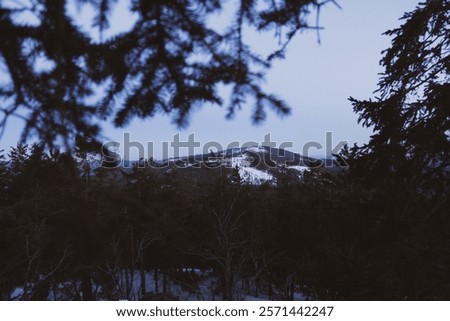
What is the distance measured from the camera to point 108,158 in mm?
2547

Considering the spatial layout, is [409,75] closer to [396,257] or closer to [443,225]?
[443,225]

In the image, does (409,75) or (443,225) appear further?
(409,75)

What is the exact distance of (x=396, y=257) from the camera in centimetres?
702

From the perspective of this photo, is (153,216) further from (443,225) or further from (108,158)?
(443,225)

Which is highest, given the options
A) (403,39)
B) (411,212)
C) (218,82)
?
(403,39)

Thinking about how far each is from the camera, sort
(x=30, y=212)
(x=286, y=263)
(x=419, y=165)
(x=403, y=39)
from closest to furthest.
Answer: (x=419, y=165) → (x=403, y=39) → (x=30, y=212) → (x=286, y=263)

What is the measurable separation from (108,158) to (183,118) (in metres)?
0.61

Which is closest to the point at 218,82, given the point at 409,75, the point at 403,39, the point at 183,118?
the point at 183,118

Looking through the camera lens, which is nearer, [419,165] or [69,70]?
[69,70]

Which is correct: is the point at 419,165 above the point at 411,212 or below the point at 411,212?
above

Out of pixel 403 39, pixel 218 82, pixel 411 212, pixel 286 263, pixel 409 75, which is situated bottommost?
pixel 286 263

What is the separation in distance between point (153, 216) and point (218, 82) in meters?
0.94
